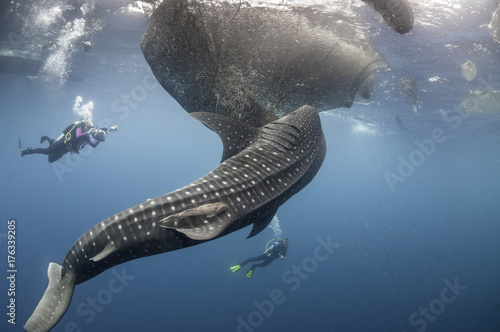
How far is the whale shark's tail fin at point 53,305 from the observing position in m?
2.87

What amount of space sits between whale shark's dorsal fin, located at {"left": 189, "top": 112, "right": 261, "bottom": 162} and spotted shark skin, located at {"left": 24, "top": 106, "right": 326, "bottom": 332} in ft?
0.05

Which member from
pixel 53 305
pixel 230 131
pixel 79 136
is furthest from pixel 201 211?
pixel 79 136

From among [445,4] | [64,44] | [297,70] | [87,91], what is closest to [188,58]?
[297,70]

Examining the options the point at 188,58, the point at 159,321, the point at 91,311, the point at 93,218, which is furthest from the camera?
the point at 93,218

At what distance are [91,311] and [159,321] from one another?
6.88 metres

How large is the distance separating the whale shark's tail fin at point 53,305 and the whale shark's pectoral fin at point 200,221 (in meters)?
1.69

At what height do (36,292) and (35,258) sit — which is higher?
(36,292)

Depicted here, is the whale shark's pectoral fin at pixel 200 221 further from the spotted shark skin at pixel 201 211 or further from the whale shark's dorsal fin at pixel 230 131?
the whale shark's dorsal fin at pixel 230 131

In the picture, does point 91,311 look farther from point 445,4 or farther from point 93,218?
point 93,218

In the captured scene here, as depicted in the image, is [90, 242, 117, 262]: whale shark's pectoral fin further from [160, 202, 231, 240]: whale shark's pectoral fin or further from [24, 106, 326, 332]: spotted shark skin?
[160, 202, 231, 240]: whale shark's pectoral fin

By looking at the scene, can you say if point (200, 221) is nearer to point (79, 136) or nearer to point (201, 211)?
point (201, 211)

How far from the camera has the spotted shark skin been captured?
7.89ft

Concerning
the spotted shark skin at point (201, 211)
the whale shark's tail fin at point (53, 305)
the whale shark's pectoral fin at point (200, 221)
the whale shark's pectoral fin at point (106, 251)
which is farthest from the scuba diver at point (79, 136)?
the whale shark's pectoral fin at point (200, 221)

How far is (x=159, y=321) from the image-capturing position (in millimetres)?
23125
